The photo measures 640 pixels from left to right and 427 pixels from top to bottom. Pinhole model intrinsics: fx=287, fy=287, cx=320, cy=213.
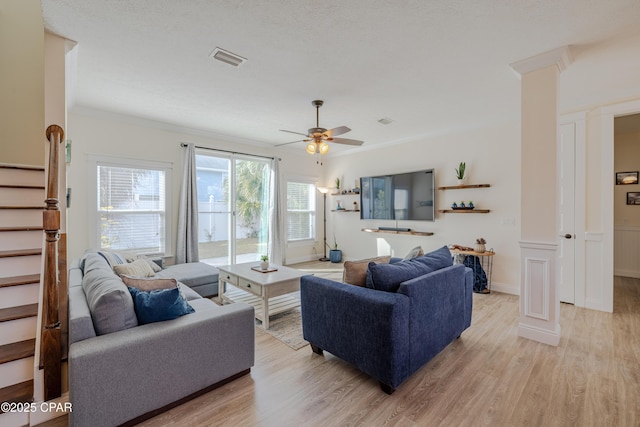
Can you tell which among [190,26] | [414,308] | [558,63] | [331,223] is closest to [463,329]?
[414,308]

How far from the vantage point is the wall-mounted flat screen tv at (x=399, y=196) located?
5.21m

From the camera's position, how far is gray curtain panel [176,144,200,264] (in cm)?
477

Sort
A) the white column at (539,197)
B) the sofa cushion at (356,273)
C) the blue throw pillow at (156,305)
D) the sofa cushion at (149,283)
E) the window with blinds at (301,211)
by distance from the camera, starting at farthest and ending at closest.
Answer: the window with blinds at (301,211) → the white column at (539,197) → the sofa cushion at (356,273) → the sofa cushion at (149,283) → the blue throw pillow at (156,305)

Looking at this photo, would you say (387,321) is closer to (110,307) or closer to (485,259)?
(110,307)

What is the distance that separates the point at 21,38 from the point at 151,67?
177cm

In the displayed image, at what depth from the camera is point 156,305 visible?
1950 mm

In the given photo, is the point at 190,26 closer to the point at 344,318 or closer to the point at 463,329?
the point at 344,318

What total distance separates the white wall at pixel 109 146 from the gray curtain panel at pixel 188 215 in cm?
14

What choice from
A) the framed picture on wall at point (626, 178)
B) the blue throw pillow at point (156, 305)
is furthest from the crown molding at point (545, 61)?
the framed picture on wall at point (626, 178)

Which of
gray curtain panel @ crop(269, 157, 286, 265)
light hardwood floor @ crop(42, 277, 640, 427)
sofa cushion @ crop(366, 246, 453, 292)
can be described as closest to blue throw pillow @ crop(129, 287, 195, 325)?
light hardwood floor @ crop(42, 277, 640, 427)

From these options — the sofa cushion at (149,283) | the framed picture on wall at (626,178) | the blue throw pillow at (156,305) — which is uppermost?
the framed picture on wall at (626,178)

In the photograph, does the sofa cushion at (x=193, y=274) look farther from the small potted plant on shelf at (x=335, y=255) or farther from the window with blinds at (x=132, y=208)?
the small potted plant on shelf at (x=335, y=255)

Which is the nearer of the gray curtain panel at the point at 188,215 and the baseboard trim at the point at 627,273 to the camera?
the gray curtain panel at the point at 188,215

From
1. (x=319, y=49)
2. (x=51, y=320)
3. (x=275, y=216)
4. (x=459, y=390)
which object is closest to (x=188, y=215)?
(x=275, y=216)
